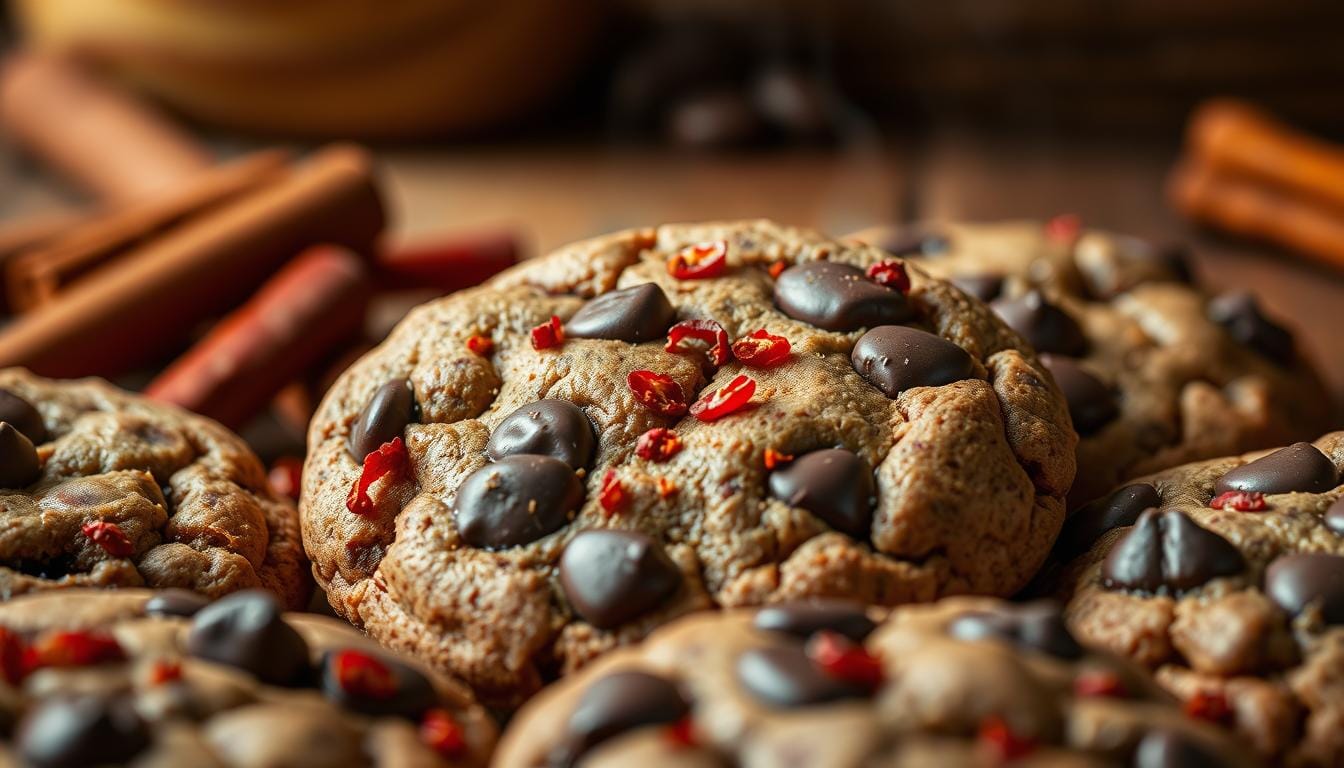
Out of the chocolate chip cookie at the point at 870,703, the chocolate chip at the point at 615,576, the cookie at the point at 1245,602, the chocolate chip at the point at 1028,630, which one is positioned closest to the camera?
the chocolate chip cookie at the point at 870,703

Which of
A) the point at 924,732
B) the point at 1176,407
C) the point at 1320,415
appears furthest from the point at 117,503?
the point at 1320,415

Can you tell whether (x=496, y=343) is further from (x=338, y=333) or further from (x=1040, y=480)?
(x=338, y=333)

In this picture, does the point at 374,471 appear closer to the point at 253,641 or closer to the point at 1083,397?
the point at 253,641

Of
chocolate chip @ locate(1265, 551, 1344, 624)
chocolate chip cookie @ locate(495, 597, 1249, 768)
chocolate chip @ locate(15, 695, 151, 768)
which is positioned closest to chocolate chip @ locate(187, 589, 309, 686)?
chocolate chip @ locate(15, 695, 151, 768)

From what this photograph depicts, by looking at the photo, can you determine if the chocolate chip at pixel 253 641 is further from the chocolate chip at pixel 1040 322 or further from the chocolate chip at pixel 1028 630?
the chocolate chip at pixel 1040 322

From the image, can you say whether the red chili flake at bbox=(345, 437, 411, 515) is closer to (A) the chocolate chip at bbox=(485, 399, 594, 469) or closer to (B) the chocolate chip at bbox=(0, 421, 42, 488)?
(A) the chocolate chip at bbox=(485, 399, 594, 469)

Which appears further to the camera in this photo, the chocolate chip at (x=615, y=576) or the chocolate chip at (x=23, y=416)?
the chocolate chip at (x=23, y=416)

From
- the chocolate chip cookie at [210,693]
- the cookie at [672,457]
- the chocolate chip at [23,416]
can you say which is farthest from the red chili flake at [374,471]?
the chocolate chip at [23,416]
